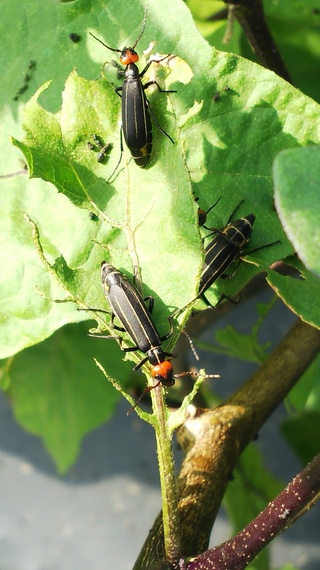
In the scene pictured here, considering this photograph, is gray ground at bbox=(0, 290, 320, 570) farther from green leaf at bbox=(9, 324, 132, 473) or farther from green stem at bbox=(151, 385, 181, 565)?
green stem at bbox=(151, 385, 181, 565)

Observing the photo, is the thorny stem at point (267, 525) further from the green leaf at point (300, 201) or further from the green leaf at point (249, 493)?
the green leaf at point (249, 493)

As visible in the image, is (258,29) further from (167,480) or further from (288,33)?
(167,480)

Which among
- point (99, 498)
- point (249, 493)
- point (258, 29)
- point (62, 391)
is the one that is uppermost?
point (258, 29)

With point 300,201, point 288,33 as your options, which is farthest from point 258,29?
point 300,201

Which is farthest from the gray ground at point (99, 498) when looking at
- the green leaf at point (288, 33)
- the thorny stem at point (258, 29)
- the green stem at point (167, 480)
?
the green stem at point (167, 480)

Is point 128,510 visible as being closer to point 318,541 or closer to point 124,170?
point 318,541

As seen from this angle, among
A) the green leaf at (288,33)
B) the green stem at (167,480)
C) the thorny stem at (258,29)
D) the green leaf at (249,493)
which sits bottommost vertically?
the green leaf at (249,493)

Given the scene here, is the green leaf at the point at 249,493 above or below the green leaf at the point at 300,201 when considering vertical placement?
below
